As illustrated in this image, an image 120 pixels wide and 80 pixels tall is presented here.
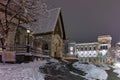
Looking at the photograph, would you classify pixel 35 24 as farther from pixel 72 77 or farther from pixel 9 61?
pixel 72 77

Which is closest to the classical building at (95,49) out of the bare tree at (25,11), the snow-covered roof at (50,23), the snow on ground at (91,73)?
the snow-covered roof at (50,23)

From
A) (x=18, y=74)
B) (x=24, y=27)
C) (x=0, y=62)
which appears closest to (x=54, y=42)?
(x=24, y=27)

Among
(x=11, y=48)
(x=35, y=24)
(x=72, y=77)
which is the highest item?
(x=35, y=24)

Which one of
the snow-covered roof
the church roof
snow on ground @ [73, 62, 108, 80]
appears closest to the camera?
snow on ground @ [73, 62, 108, 80]

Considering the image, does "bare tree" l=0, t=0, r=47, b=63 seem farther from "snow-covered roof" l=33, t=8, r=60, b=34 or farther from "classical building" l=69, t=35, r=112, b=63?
"classical building" l=69, t=35, r=112, b=63

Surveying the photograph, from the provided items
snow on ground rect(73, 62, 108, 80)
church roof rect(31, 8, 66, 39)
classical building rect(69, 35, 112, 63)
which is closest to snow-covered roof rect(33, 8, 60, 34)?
church roof rect(31, 8, 66, 39)

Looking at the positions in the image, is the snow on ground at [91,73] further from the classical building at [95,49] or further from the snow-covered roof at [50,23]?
the classical building at [95,49]

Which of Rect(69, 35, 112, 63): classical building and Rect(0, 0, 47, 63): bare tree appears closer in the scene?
Rect(0, 0, 47, 63): bare tree

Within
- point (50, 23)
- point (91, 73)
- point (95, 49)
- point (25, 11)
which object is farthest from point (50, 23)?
point (95, 49)

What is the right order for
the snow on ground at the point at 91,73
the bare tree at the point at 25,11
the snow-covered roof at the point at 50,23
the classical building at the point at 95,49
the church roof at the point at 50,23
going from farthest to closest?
1. the classical building at the point at 95,49
2. the snow-covered roof at the point at 50,23
3. the church roof at the point at 50,23
4. the bare tree at the point at 25,11
5. the snow on ground at the point at 91,73

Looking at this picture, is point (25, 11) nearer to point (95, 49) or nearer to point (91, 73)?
point (91, 73)

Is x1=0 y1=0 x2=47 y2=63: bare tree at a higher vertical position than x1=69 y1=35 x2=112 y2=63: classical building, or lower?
higher

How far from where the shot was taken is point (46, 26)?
135 feet

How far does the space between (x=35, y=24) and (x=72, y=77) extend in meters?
11.2
